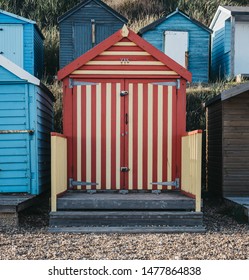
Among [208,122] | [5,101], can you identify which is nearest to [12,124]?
[5,101]

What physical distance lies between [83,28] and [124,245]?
582 inches

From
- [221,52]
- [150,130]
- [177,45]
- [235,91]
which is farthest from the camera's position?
[221,52]

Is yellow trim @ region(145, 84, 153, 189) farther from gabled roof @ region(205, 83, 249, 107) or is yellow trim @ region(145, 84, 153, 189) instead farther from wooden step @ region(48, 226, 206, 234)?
gabled roof @ region(205, 83, 249, 107)

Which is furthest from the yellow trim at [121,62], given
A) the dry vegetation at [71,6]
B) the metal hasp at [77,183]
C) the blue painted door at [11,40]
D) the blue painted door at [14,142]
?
the dry vegetation at [71,6]

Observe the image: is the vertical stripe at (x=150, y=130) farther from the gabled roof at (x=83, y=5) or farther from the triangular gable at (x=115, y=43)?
the gabled roof at (x=83, y=5)

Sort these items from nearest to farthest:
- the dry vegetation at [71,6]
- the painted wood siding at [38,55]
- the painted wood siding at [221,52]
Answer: the painted wood siding at [38,55], the painted wood siding at [221,52], the dry vegetation at [71,6]

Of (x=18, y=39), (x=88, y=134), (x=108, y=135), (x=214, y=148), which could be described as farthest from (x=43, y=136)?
(x=18, y=39)

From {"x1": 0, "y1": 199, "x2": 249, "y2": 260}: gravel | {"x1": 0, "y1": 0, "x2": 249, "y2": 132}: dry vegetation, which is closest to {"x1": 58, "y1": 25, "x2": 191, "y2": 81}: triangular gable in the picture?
{"x1": 0, "y1": 199, "x2": 249, "y2": 260}: gravel

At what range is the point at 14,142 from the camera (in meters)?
8.52

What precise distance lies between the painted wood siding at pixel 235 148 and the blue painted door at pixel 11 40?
35.2 ft

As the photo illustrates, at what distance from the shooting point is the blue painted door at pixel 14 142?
8508 millimetres

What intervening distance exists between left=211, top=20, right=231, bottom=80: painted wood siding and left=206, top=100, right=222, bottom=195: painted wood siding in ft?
29.1

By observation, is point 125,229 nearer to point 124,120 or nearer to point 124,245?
point 124,245

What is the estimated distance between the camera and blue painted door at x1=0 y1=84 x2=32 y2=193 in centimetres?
851
